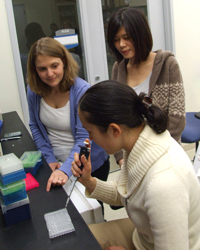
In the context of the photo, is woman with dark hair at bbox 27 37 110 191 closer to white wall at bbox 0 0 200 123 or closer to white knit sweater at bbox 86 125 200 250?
white knit sweater at bbox 86 125 200 250

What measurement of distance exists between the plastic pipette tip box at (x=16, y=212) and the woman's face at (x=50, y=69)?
0.69 meters

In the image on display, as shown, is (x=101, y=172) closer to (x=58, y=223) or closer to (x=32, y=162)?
(x=32, y=162)

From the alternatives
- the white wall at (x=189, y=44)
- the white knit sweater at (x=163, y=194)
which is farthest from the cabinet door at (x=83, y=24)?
the white knit sweater at (x=163, y=194)

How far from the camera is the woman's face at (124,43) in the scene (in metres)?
1.32

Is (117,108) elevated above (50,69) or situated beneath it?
situated beneath

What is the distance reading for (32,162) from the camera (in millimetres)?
1068

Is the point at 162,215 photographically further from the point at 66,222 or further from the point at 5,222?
the point at 5,222

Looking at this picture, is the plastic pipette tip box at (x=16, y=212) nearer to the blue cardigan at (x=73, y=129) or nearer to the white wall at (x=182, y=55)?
the blue cardigan at (x=73, y=129)

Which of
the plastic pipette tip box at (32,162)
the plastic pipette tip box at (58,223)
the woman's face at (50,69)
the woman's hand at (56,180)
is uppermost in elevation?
the woman's face at (50,69)

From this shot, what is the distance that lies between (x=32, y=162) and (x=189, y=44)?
2504 millimetres

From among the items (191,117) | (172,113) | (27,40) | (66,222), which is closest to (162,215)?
(66,222)

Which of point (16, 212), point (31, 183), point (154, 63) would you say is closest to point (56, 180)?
point (31, 183)

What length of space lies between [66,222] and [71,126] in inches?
25.2

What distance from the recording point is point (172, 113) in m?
1.31
